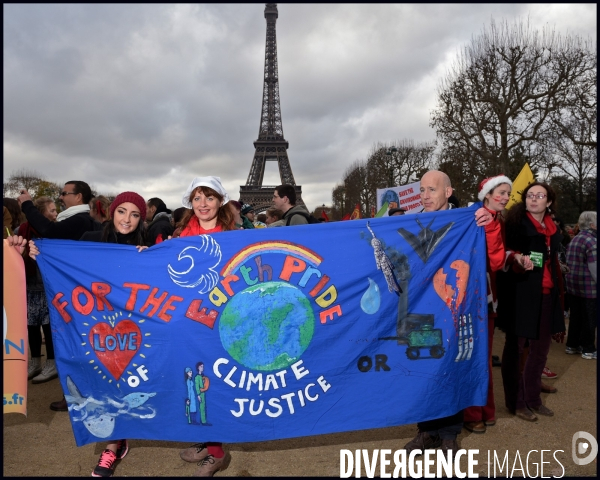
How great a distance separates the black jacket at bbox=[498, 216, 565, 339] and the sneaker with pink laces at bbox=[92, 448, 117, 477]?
341 centimetres

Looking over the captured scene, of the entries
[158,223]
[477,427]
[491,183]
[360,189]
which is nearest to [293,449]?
[477,427]

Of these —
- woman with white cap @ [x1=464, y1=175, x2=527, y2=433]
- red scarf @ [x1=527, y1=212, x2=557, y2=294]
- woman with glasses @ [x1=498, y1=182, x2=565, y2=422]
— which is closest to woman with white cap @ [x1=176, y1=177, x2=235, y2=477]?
woman with white cap @ [x1=464, y1=175, x2=527, y2=433]

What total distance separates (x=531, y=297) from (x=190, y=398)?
2966 millimetres

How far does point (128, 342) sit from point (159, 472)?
3.17ft

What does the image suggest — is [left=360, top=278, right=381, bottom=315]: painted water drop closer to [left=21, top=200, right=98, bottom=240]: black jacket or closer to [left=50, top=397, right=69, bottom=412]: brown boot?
[left=21, top=200, right=98, bottom=240]: black jacket

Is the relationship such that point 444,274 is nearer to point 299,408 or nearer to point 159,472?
point 299,408

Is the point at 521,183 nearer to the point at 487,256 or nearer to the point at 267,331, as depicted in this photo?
the point at 487,256

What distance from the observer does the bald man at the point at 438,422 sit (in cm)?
361

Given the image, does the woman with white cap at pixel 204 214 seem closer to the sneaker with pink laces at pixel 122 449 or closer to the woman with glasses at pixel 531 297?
the sneaker with pink laces at pixel 122 449

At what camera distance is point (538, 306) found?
416 cm

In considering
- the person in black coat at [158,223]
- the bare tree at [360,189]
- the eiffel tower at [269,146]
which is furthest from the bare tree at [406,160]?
the person in black coat at [158,223]

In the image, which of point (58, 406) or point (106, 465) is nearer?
point (106, 465)

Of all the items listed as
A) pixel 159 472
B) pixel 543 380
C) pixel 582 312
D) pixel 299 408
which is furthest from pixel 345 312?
pixel 582 312

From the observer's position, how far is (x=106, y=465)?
334 cm
